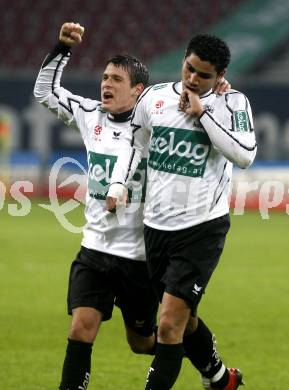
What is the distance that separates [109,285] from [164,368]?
27.5 inches

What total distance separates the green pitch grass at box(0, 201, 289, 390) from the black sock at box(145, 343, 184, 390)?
1.16 metres

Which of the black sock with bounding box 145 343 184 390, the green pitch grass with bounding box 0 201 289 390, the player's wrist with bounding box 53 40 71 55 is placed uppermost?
the player's wrist with bounding box 53 40 71 55

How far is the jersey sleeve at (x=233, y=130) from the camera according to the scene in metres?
5.64

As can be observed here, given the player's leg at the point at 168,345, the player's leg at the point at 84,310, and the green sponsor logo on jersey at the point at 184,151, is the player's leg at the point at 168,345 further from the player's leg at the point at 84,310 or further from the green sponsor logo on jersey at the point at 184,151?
the green sponsor logo on jersey at the point at 184,151

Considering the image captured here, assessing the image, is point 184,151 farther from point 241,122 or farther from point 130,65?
point 130,65

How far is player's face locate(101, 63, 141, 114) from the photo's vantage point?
20.5 ft

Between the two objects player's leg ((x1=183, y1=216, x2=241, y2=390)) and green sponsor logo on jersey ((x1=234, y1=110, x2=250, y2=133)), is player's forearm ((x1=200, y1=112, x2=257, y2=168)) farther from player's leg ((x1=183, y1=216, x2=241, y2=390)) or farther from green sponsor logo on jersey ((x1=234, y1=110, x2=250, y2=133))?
player's leg ((x1=183, y1=216, x2=241, y2=390))

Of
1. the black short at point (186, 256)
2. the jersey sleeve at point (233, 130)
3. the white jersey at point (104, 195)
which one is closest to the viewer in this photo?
the jersey sleeve at point (233, 130)

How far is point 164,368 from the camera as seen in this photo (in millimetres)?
5676

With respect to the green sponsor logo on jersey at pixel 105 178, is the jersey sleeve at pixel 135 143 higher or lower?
higher

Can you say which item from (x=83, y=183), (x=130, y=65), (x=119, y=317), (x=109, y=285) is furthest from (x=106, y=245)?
(x=83, y=183)

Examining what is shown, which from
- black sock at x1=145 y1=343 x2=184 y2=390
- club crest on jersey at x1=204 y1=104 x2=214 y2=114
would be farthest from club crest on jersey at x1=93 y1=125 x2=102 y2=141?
black sock at x1=145 y1=343 x2=184 y2=390

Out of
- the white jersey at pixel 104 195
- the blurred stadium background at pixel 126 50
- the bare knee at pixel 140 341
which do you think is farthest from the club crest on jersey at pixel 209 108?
the blurred stadium background at pixel 126 50

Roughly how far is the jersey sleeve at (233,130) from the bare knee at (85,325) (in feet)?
3.83
